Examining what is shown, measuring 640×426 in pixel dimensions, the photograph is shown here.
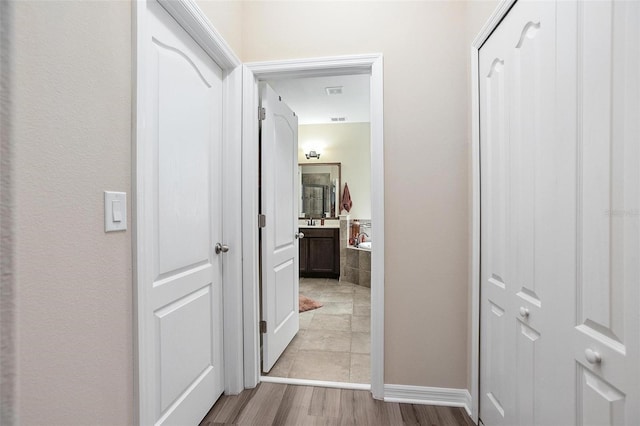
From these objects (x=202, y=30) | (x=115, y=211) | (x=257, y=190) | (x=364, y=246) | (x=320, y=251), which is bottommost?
(x=320, y=251)

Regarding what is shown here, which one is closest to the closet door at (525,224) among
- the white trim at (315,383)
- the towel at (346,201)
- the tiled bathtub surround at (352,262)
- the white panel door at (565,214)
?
the white panel door at (565,214)

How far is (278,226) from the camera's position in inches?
86.7

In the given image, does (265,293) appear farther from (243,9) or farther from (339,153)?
(339,153)

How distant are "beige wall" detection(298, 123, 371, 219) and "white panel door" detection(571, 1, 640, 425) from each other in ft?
14.3

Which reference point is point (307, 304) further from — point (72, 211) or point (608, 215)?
point (608, 215)

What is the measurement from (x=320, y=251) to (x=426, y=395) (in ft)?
10.7

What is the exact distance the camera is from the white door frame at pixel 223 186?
103 centimetres

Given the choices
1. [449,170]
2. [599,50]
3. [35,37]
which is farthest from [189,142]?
[599,50]

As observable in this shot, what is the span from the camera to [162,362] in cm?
126

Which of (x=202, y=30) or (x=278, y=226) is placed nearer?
(x=202, y=30)

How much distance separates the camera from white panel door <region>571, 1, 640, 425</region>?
720mm

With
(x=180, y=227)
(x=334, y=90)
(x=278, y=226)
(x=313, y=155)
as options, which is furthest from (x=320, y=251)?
(x=180, y=227)

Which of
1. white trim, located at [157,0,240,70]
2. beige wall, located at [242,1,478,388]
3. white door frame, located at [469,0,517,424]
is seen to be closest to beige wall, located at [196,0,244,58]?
white trim, located at [157,0,240,70]

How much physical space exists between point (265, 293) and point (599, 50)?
1893mm
